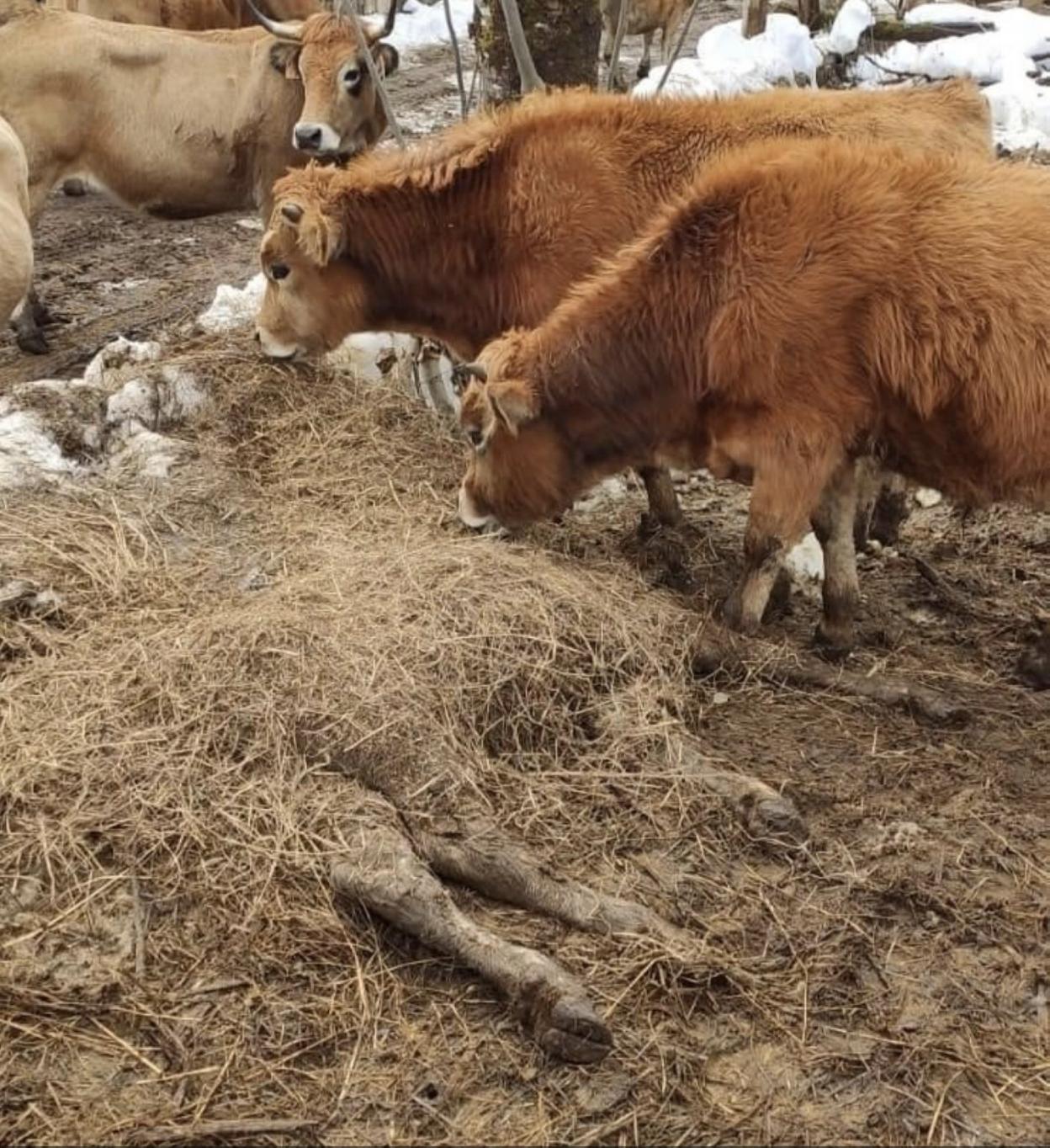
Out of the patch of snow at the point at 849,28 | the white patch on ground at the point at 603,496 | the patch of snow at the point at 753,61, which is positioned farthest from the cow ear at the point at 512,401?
the patch of snow at the point at 849,28

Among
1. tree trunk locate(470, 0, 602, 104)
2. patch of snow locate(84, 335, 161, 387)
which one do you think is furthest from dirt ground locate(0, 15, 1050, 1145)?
tree trunk locate(470, 0, 602, 104)

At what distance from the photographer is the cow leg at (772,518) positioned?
5.00 m

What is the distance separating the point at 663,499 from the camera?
20.4ft

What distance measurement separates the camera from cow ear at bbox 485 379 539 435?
17.0ft

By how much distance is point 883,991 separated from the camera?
12.1ft

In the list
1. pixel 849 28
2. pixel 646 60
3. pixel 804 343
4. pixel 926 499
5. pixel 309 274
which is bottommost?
pixel 926 499

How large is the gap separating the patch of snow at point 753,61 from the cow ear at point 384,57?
489cm

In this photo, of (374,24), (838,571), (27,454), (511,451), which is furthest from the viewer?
(374,24)

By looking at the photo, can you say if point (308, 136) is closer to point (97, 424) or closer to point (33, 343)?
point (33, 343)

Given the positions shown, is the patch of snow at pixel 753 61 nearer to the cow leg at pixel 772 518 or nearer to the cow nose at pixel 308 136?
the cow nose at pixel 308 136

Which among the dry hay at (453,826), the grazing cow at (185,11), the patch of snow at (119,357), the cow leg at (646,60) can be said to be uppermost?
the grazing cow at (185,11)

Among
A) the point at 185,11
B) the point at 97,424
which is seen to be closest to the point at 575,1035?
the point at 97,424

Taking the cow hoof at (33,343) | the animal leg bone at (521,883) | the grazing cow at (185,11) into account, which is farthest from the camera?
the grazing cow at (185,11)

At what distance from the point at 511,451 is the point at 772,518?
106cm
